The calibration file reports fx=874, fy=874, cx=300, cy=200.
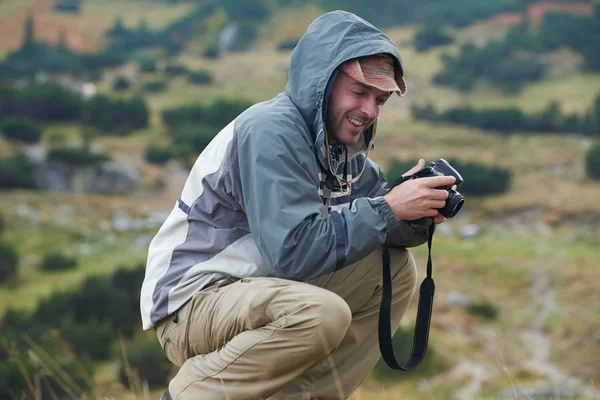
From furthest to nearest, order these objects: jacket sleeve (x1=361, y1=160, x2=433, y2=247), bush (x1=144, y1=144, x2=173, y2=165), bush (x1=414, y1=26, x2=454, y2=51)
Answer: bush (x1=414, y1=26, x2=454, y2=51), bush (x1=144, y1=144, x2=173, y2=165), jacket sleeve (x1=361, y1=160, x2=433, y2=247)

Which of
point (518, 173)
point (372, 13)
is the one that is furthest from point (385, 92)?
point (372, 13)

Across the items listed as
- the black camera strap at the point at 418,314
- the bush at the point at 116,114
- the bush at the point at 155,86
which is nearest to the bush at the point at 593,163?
the bush at the point at 116,114

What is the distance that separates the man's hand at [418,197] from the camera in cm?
289

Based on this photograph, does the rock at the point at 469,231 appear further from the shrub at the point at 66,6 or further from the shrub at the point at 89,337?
the shrub at the point at 66,6

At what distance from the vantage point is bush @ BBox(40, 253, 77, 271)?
2731cm

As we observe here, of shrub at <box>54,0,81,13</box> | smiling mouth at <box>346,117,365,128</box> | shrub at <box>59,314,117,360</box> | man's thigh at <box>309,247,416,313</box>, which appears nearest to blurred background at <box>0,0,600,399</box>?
shrub at <box>59,314,117,360</box>

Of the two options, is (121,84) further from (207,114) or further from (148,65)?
(207,114)

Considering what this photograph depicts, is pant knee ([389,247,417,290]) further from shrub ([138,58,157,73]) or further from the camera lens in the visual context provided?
→ shrub ([138,58,157,73])

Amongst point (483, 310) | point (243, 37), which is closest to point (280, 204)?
point (483, 310)

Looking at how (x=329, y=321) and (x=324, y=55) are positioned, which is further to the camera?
(x=324, y=55)

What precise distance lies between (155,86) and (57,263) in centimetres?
2872

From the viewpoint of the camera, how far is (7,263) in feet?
85.3

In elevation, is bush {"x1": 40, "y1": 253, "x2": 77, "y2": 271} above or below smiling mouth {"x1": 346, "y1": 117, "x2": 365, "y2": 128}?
below

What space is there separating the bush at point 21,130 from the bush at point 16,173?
16.2 feet
